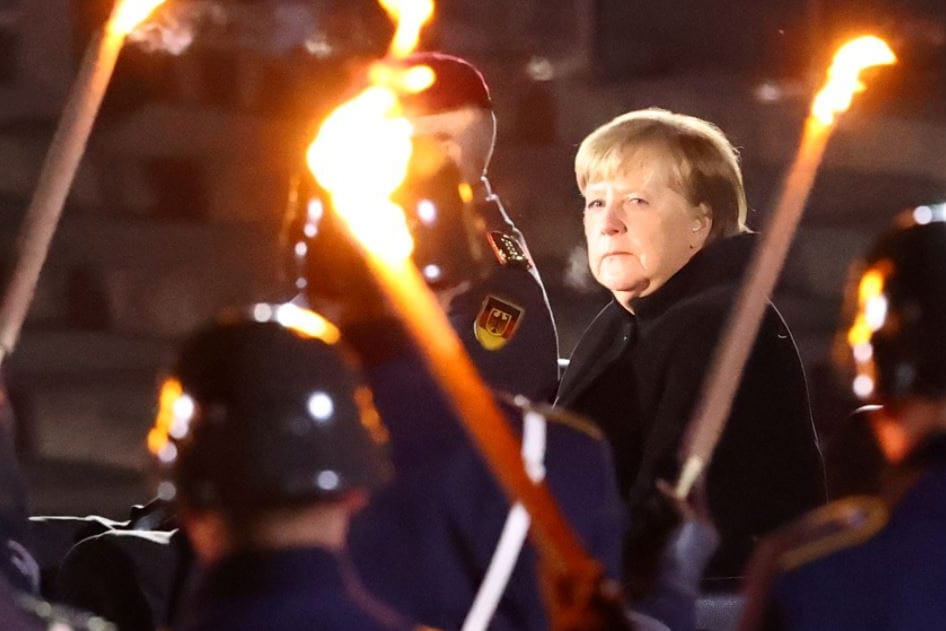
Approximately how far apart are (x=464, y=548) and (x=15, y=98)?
5070 millimetres

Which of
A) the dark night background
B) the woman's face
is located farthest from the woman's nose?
the dark night background

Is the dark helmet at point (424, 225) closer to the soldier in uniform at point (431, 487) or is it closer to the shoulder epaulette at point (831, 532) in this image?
the soldier in uniform at point (431, 487)

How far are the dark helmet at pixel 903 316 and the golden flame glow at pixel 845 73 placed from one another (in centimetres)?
50

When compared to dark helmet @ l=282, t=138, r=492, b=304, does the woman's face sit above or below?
above

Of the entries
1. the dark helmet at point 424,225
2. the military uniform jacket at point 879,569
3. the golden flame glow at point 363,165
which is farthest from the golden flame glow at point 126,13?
the military uniform jacket at point 879,569

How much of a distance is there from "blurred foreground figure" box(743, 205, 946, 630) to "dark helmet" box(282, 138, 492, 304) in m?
0.73

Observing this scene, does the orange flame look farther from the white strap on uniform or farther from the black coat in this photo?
the black coat

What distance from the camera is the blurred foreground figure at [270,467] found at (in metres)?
1.58

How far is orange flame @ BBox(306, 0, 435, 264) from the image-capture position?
1.89 metres

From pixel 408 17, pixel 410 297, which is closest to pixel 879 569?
pixel 410 297

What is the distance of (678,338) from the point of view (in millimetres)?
3137

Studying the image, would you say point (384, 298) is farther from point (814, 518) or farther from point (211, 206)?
point (211, 206)

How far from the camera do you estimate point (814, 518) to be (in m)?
1.95

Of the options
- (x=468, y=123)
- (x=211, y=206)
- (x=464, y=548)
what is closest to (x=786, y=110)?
(x=211, y=206)
